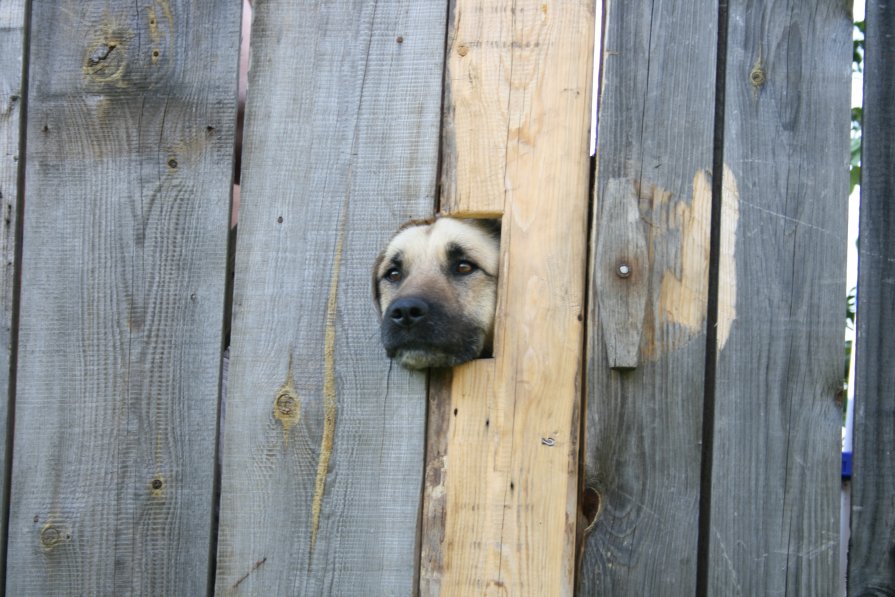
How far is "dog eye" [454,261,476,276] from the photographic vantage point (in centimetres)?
313

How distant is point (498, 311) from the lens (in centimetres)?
236

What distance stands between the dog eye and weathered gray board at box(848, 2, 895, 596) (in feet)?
4.34

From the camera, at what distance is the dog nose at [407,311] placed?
259cm

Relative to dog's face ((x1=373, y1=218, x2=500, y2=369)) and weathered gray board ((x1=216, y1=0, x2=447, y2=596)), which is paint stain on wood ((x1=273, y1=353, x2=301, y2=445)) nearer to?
weathered gray board ((x1=216, y1=0, x2=447, y2=596))

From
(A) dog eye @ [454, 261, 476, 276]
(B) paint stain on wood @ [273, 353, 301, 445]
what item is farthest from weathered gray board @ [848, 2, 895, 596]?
(B) paint stain on wood @ [273, 353, 301, 445]

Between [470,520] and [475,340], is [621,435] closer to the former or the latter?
[470,520]

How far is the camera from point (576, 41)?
7.96ft

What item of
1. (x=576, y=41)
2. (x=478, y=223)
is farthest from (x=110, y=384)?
(x=576, y=41)

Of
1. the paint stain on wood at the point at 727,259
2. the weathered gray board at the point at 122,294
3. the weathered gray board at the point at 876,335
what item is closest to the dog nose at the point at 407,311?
the weathered gray board at the point at 122,294

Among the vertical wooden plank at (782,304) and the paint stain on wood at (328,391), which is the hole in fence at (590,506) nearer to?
the vertical wooden plank at (782,304)

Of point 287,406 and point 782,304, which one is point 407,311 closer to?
point 287,406

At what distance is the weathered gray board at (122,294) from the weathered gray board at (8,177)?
0.12 feet

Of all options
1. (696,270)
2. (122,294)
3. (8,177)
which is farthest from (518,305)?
(8,177)

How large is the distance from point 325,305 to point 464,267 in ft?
2.71
